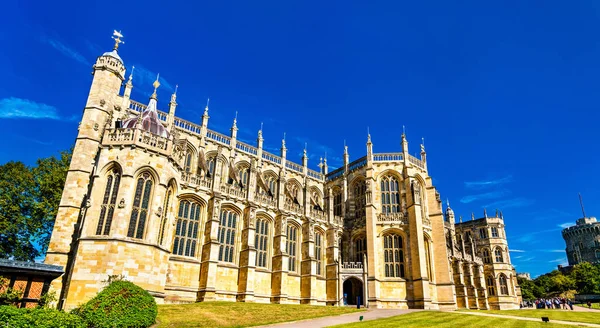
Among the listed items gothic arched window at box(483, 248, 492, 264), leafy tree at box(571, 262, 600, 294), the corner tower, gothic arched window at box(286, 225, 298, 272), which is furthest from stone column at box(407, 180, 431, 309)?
leafy tree at box(571, 262, 600, 294)

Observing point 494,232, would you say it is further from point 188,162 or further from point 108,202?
point 108,202

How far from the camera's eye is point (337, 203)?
46.8 m

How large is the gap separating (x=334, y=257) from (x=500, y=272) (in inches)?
1489

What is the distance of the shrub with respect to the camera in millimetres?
15547

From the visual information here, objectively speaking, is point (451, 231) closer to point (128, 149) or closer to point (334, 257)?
point (334, 257)

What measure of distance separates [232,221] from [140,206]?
1158 cm

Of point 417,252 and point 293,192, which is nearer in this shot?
point 417,252

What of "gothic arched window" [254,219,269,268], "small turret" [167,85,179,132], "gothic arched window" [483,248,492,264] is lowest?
"gothic arched window" [254,219,269,268]

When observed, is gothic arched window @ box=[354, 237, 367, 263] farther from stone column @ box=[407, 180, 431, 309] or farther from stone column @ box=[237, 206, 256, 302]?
stone column @ box=[237, 206, 256, 302]

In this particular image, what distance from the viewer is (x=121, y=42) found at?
102 ft

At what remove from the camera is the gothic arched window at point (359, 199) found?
143 ft

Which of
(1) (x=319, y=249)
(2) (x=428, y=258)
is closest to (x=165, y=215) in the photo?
(1) (x=319, y=249)

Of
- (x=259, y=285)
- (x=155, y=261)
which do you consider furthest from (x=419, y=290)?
(x=155, y=261)

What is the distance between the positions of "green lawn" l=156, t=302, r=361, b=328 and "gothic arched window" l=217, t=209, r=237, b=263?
7325mm
